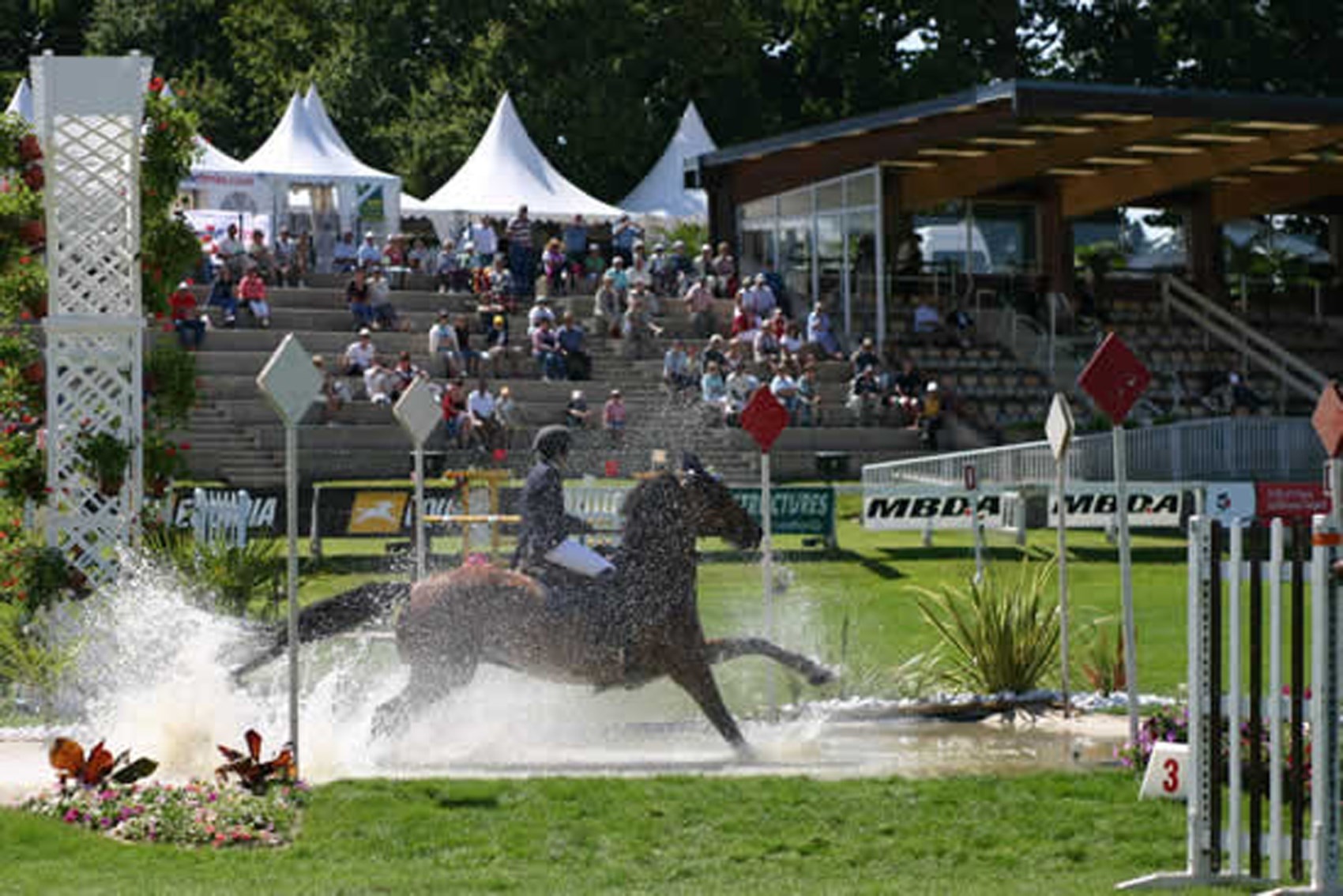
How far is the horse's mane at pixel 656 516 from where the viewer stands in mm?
13328

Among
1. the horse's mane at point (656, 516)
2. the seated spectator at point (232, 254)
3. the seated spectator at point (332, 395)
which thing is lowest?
the horse's mane at point (656, 516)

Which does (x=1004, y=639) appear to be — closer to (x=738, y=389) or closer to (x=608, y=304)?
(x=738, y=389)

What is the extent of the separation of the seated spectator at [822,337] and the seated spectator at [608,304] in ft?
11.3

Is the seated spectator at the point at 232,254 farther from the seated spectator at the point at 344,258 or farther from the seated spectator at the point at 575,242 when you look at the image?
the seated spectator at the point at 575,242

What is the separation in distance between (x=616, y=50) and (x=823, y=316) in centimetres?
2513

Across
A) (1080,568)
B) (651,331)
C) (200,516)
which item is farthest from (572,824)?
(651,331)

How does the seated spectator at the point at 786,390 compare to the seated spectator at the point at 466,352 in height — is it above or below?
below

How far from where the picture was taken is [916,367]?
38.5 metres

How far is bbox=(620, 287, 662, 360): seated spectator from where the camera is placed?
37875 millimetres

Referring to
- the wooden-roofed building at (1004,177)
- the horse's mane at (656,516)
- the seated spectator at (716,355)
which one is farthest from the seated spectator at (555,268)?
the horse's mane at (656,516)

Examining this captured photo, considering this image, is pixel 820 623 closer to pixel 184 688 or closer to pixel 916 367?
pixel 184 688

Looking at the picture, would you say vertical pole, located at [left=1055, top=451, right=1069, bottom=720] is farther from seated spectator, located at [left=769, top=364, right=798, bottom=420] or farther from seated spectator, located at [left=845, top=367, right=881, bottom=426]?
seated spectator, located at [left=845, top=367, right=881, bottom=426]

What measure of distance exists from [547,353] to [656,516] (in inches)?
917

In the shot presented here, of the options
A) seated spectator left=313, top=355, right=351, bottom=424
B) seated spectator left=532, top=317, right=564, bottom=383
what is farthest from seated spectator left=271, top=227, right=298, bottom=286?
seated spectator left=313, top=355, right=351, bottom=424
